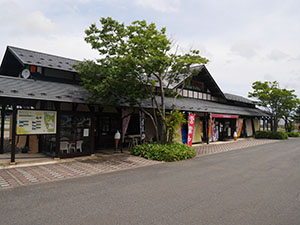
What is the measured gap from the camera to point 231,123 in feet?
70.2

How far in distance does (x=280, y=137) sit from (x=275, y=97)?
421 cm

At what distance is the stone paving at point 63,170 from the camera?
5715 mm

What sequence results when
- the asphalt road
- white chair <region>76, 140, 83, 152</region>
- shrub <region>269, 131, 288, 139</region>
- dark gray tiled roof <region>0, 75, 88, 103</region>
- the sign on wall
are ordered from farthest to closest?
shrub <region>269, 131, 288, 139</region>
white chair <region>76, 140, 83, 152</region>
the sign on wall
dark gray tiled roof <region>0, 75, 88, 103</region>
the asphalt road

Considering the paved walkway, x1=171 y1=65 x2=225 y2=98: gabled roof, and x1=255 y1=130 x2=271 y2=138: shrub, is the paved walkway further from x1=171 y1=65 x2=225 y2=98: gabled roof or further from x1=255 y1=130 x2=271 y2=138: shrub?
x1=255 y1=130 x2=271 y2=138: shrub

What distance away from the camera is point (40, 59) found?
33.9ft

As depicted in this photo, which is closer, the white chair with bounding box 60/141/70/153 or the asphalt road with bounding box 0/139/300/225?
the asphalt road with bounding box 0/139/300/225

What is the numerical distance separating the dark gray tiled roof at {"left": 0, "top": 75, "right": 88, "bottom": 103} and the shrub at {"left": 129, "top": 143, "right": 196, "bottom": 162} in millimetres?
3459

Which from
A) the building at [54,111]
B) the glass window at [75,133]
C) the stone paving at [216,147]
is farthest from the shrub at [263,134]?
the glass window at [75,133]

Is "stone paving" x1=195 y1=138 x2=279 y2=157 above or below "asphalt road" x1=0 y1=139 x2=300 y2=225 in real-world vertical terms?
above

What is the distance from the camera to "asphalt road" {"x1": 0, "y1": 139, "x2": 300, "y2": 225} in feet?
11.5

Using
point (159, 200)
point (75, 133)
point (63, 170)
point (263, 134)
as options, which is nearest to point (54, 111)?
point (75, 133)

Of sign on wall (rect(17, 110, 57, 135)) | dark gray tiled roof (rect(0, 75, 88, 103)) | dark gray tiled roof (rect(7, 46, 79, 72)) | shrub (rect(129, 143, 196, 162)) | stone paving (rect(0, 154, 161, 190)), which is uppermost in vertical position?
dark gray tiled roof (rect(7, 46, 79, 72))

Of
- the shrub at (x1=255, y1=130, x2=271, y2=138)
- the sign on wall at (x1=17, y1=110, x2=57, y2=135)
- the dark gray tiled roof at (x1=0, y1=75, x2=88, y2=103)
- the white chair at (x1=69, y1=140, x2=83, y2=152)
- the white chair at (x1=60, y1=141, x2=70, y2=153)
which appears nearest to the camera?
the dark gray tiled roof at (x1=0, y1=75, x2=88, y2=103)

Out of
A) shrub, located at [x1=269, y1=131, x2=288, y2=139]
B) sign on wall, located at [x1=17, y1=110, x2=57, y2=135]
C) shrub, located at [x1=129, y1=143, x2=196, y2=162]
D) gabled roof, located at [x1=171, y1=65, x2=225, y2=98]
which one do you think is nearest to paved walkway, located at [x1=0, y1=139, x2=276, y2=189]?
shrub, located at [x1=129, y1=143, x2=196, y2=162]
